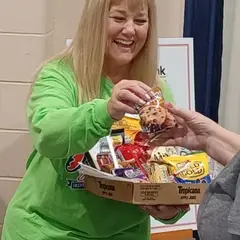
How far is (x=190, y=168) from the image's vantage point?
158cm

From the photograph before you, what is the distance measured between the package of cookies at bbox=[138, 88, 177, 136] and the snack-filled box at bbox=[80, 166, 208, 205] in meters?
0.14

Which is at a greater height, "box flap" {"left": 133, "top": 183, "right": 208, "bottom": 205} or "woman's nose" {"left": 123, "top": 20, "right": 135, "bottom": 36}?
"woman's nose" {"left": 123, "top": 20, "right": 135, "bottom": 36}

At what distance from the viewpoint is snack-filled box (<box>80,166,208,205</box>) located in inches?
56.8

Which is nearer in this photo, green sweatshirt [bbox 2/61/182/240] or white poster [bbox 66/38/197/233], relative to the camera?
green sweatshirt [bbox 2/61/182/240]

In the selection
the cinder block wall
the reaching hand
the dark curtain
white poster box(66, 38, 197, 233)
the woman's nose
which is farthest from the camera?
the dark curtain

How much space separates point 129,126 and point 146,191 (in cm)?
27

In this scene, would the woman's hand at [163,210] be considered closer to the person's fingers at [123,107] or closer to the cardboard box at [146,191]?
the cardboard box at [146,191]

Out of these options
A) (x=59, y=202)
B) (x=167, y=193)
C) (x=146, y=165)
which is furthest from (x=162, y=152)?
(x=59, y=202)

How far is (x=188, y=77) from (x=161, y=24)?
360 millimetres

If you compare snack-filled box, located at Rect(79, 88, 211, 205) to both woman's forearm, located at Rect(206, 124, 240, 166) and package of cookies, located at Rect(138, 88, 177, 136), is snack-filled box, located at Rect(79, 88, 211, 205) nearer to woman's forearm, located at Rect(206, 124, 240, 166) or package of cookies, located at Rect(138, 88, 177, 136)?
package of cookies, located at Rect(138, 88, 177, 136)

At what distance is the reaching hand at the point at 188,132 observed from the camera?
4.87 feet

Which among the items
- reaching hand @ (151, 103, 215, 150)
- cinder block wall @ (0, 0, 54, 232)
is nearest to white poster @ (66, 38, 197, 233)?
cinder block wall @ (0, 0, 54, 232)

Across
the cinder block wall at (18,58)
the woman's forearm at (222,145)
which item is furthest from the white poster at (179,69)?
the woman's forearm at (222,145)

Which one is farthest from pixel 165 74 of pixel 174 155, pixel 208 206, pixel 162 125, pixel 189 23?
pixel 208 206
